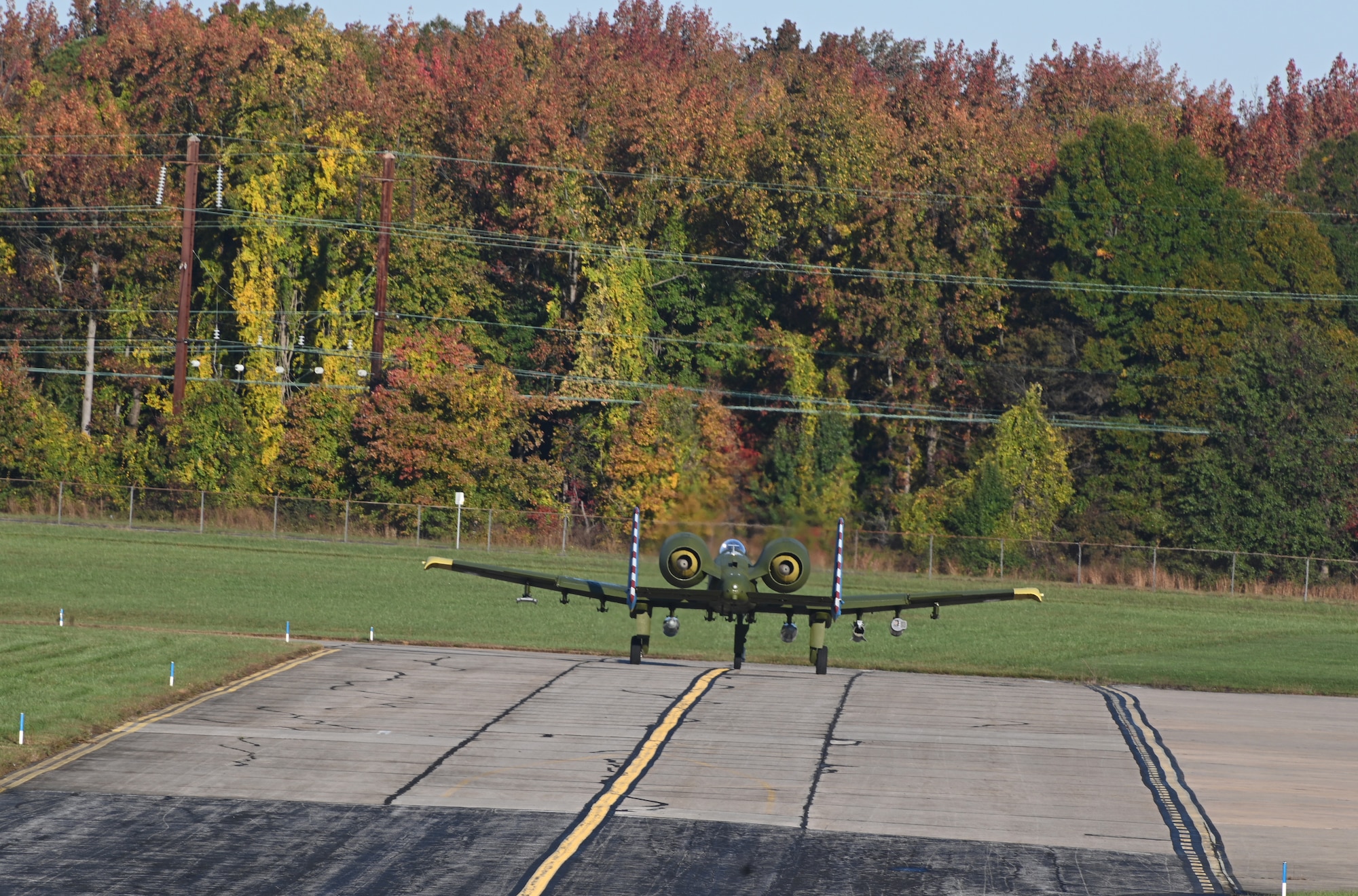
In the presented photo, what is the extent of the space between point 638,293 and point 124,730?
5910 centimetres

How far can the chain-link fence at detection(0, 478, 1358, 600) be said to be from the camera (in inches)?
2660

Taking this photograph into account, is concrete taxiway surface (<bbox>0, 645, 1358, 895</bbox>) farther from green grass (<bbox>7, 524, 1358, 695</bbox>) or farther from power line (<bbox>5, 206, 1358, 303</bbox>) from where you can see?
power line (<bbox>5, 206, 1358, 303</bbox>)

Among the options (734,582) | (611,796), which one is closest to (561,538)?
(611,796)

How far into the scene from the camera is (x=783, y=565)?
28.1 meters

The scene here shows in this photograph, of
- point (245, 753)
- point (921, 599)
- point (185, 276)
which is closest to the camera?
point (921, 599)

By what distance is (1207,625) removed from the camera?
59438 mm

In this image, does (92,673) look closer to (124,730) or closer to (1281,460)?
(124,730)

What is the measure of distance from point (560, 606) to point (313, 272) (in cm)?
3563

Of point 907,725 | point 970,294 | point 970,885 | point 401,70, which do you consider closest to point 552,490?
point 970,294

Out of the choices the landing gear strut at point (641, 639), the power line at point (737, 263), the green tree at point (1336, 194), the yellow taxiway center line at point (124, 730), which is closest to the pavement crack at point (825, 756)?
the landing gear strut at point (641, 639)

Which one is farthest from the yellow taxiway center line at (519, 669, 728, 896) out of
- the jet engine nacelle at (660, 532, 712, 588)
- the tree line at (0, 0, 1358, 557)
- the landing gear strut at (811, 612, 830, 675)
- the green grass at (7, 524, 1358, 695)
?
the tree line at (0, 0, 1358, 557)

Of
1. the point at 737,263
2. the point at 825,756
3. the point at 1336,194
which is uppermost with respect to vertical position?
the point at 1336,194

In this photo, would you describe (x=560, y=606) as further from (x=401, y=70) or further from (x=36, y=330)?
(x=401, y=70)

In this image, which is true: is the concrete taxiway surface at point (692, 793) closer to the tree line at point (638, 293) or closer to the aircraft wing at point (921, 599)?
the aircraft wing at point (921, 599)
